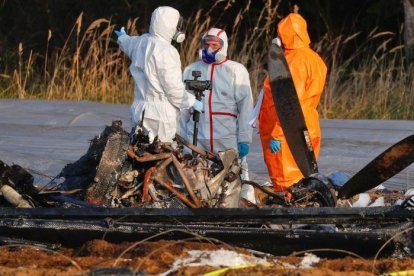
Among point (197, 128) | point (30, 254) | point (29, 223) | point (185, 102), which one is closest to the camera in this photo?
point (30, 254)

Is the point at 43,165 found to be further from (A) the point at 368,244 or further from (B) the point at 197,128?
(A) the point at 368,244

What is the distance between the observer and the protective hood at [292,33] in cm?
949

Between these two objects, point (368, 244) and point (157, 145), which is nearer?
point (368, 244)

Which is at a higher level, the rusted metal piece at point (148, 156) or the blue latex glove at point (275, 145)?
the rusted metal piece at point (148, 156)

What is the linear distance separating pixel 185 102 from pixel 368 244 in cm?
322

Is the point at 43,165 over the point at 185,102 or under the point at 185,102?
under

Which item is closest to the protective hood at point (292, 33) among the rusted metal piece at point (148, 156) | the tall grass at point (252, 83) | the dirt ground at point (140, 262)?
the rusted metal piece at point (148, 156)

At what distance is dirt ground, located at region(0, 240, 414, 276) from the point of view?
16.9 ft

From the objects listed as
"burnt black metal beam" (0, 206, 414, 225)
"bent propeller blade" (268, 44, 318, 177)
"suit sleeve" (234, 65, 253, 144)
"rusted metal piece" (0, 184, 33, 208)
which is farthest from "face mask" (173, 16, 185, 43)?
"burnt black metal beam" (0, 206, 414, 225)

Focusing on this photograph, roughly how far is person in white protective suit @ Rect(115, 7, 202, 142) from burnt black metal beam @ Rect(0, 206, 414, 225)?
258 centimetres

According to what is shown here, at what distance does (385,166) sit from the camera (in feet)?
22.3

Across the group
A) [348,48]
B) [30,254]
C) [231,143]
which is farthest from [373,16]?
[30,254]

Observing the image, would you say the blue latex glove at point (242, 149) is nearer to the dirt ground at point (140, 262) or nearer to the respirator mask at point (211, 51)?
the respirator mask at point (211, 51)

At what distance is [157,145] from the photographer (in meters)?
7.04
